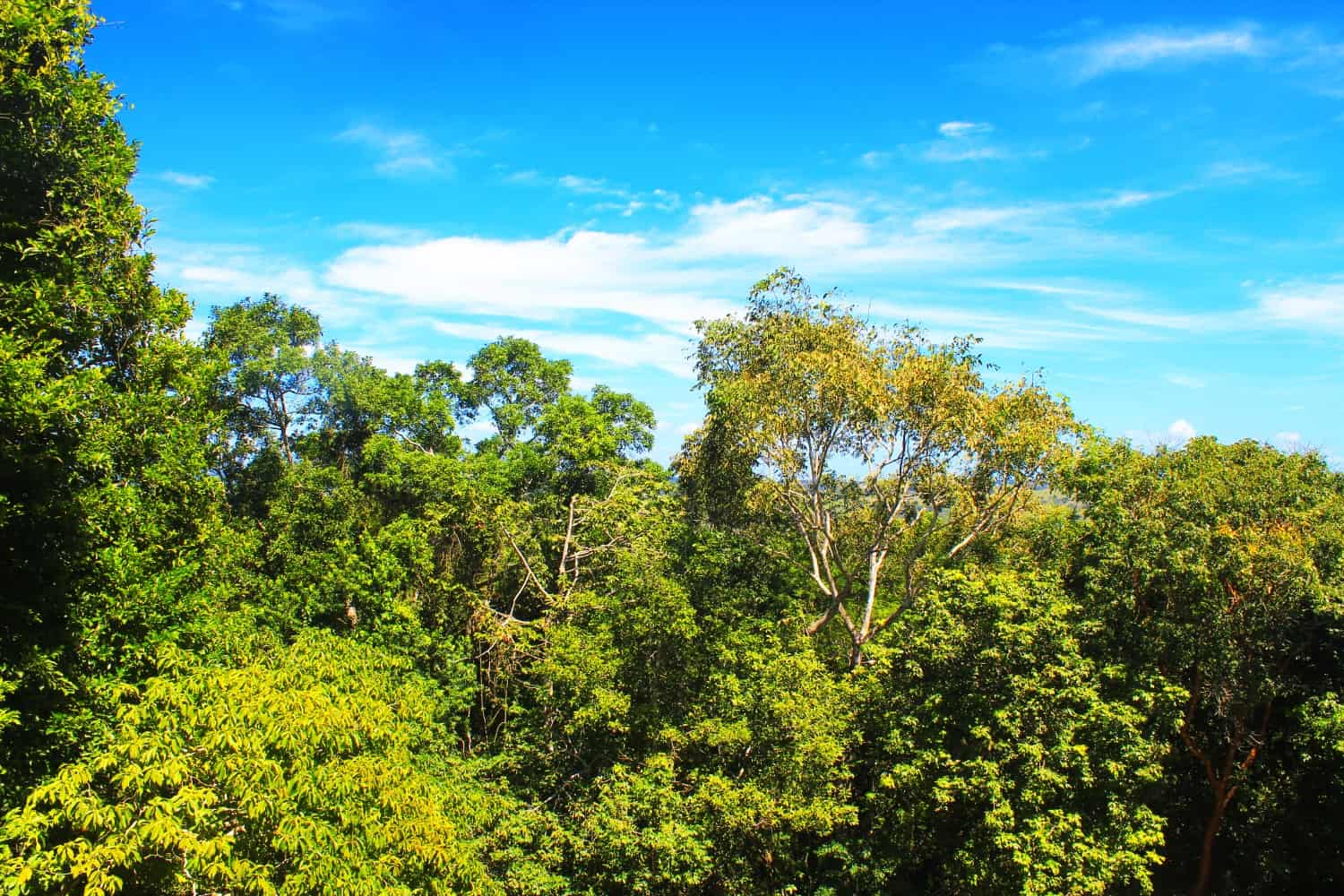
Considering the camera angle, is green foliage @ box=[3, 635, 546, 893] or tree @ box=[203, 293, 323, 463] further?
tree @ box=[203, 293, 323, 463]

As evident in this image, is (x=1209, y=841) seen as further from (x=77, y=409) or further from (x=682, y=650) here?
(x=77, y=409)

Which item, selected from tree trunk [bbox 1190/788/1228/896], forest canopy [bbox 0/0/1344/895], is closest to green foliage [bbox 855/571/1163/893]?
forest canopy [bbox 0/0/1344/895]

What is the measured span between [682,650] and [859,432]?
5503 millimetres

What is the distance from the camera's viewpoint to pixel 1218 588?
11273mm

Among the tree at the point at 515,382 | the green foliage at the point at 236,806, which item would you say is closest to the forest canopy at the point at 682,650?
the green foliage at the point at 236,806

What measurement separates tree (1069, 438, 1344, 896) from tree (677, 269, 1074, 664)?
59.9 inches

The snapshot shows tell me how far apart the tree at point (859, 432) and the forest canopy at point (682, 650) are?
3.3 inches

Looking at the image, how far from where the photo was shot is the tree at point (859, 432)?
13992 mm

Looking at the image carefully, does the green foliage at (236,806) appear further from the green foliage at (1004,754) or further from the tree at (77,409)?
the green foliage at (1004,754)

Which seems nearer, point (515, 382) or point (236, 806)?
point (236, 806)

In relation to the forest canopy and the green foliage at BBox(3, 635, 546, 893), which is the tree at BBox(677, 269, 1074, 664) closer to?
the forest canopy

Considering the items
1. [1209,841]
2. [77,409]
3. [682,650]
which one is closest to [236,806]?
[77,409]

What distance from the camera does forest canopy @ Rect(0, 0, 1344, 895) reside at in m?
8.05

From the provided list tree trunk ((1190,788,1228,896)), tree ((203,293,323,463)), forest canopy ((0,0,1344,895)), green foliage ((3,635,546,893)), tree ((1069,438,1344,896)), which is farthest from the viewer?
tree ((203,293,323,463))
